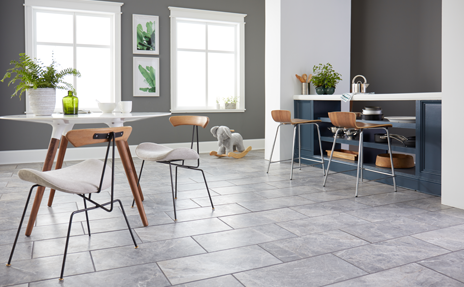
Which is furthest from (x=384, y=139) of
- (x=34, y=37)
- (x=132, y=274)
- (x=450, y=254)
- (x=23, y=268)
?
(x=34, y=37)

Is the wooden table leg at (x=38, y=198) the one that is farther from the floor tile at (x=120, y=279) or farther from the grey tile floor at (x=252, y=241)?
the floor tile at (x=120, y=279)

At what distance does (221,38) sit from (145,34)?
4.67 feet

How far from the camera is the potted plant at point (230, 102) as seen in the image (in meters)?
7.16

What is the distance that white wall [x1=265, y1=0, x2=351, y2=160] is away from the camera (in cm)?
563

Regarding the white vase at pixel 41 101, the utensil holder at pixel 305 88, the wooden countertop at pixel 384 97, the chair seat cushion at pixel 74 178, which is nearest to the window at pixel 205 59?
the utensil holder at pixel 305 88

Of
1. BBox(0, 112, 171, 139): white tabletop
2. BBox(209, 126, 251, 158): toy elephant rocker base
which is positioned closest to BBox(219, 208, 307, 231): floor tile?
BBox(0, 112, 171, 139): white tabletop

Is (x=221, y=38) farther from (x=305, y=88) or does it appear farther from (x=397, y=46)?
(x=397, y=46)

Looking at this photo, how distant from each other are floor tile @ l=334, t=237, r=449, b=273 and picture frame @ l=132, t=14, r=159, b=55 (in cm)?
510

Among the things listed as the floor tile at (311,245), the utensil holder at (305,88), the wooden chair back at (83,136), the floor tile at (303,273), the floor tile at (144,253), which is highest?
the utensil holder at (305,88)

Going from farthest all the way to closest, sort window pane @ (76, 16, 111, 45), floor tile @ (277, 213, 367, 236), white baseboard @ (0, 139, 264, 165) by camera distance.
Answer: window pane @ (76, 16, 111, 45) < white baseboard @ (0, 139, 264, 165) < floor tile @ (277, 213, 367, 236)

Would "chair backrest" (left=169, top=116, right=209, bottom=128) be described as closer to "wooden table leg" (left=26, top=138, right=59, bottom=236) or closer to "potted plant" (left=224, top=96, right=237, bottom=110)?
"wooden table leg" (left=26, top=138, right=59, bottom=236)

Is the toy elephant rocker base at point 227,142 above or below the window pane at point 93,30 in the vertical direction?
below

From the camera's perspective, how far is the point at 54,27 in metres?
6.07

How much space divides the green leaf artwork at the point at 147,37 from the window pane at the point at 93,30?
482 millimetres
